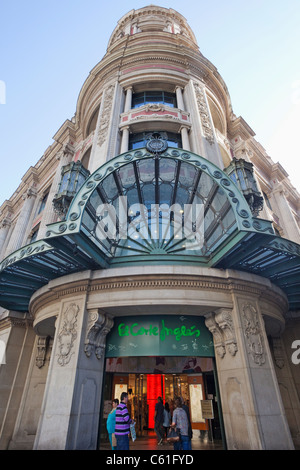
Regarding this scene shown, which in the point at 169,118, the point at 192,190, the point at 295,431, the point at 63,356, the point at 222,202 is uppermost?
the point at 169,118

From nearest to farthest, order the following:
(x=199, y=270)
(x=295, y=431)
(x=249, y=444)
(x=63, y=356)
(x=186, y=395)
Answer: (x=249, y=444) < (x=63, y=356) < (x=199, y=270) < (x=295, y=431) < (x=186, y=395)

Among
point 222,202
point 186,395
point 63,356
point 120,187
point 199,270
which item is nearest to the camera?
point 63,356

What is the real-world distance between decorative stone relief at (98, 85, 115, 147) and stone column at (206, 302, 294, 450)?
1052 centimetres

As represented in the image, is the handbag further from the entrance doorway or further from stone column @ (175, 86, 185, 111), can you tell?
stone column @ (175, 86, 185, 111)

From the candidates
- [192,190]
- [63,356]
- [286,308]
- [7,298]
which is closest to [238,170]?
[192,190]

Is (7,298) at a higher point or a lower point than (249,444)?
higher

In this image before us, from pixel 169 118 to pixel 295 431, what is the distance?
49.1 ft

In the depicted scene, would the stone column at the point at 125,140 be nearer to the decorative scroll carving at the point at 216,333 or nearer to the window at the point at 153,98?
the window at the point at 153,98

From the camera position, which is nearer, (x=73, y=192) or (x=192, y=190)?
(x=73, y=192)

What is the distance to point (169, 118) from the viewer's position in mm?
13312

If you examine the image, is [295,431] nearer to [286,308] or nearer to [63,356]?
[286,308]

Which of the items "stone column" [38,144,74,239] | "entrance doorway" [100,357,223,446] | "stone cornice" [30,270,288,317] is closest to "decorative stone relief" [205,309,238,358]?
"stone cornice" [30,270,288,317]

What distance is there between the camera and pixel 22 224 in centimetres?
1942

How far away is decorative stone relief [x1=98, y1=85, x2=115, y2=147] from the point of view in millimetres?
13570
